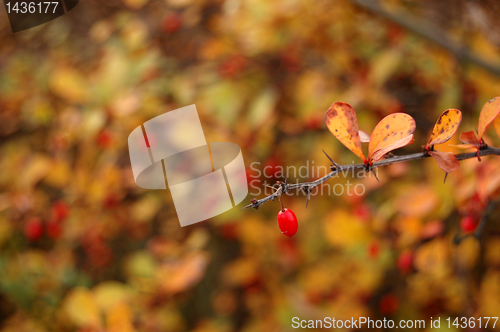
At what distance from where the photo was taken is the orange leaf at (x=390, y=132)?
1.31ft

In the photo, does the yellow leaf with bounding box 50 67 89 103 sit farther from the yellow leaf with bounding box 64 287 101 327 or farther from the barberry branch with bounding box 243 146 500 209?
the barberry branch with bounding box 243 146 500 209

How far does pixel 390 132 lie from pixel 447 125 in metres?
0.06

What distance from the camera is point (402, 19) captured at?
0.98 meters

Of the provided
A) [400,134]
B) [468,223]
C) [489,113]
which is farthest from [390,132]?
[468,223]

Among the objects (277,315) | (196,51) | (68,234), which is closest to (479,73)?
(277,315)

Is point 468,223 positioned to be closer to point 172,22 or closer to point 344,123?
point 344,123

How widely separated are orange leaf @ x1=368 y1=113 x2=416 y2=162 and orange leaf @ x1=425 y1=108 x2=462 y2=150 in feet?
0.10

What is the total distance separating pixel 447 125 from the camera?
0.39 metres

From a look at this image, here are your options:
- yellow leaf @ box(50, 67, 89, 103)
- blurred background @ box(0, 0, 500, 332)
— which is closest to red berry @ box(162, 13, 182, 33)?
blurred background @ box(0, 0, 500, 332)

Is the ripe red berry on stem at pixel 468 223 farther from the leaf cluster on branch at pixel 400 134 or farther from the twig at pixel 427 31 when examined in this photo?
the twig at pixel 427 31

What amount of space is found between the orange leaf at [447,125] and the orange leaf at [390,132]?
0.03 metres

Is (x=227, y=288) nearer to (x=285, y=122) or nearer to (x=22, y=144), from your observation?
(x=285, y=122)

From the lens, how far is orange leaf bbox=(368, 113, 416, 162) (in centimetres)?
40

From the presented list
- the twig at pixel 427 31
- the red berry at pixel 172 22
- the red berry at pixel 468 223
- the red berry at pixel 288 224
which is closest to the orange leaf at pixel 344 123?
the red berry at pixel 288 224
